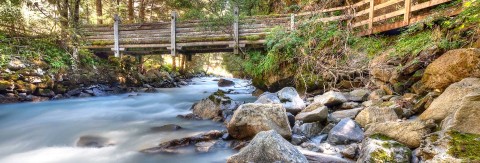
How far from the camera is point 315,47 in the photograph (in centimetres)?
802

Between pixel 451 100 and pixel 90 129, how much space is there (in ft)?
21.5

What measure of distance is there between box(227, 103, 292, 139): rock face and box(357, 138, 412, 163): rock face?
4.64ft

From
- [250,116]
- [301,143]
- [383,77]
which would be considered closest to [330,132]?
[301,143]

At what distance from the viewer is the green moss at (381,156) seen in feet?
10.1

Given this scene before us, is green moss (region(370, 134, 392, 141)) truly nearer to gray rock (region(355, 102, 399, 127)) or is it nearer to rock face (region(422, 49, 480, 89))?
gray rock (region(355, 102, 399, 127))

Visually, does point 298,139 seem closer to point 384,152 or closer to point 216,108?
point 384,152

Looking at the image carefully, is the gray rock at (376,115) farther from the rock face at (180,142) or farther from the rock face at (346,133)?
the rock face at (180,142)

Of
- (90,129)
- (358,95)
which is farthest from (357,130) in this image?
(90,129)

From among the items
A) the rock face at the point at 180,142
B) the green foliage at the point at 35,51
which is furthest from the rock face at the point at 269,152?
the green foliage at the point at 35,51

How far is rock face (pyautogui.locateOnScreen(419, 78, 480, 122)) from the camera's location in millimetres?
3551

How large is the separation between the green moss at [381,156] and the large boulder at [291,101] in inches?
111

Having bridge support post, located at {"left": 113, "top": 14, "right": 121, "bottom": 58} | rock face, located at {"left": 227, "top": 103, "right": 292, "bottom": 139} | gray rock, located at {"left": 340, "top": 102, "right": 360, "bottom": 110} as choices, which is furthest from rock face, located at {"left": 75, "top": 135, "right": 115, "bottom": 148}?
bridge support post, located at {"left": 113, "top": 14, "right": 121, "bottom": 58}

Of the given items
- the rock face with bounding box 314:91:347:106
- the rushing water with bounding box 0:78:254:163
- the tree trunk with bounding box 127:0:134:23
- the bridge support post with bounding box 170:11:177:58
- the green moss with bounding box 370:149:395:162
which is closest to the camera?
the green moss with bounding box 370:149:395:162

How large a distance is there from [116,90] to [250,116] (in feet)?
30.2
